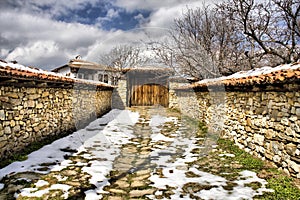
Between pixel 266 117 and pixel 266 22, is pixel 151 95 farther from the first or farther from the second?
pixel 266 117

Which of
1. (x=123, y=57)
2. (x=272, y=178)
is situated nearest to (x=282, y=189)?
(x=272, y=178)

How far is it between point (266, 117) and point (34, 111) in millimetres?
4762

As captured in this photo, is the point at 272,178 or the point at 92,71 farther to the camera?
the point at 92,71

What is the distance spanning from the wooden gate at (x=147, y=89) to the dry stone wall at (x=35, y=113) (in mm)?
8987

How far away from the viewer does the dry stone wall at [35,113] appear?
13.4 feet

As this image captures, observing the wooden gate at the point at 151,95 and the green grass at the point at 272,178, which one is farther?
the wooden gate at the point at 151,95

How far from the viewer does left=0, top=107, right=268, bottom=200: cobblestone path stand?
316cm

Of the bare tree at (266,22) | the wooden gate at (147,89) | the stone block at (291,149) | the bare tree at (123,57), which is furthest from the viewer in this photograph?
the bare tree at (123,57)

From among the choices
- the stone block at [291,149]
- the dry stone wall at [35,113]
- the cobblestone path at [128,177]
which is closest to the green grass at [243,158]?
the cobblestone path at [128,177]

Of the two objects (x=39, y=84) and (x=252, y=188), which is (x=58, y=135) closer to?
(x=39, y=84)

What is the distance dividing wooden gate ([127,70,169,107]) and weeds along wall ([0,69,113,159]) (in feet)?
30.0

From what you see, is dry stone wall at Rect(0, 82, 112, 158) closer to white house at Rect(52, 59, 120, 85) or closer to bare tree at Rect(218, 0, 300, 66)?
bare tree at Rect(218, 0, 300, 66)

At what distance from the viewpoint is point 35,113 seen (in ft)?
16.9

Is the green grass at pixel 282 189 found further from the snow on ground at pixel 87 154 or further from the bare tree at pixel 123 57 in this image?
the bare tree at pixel 123 57
